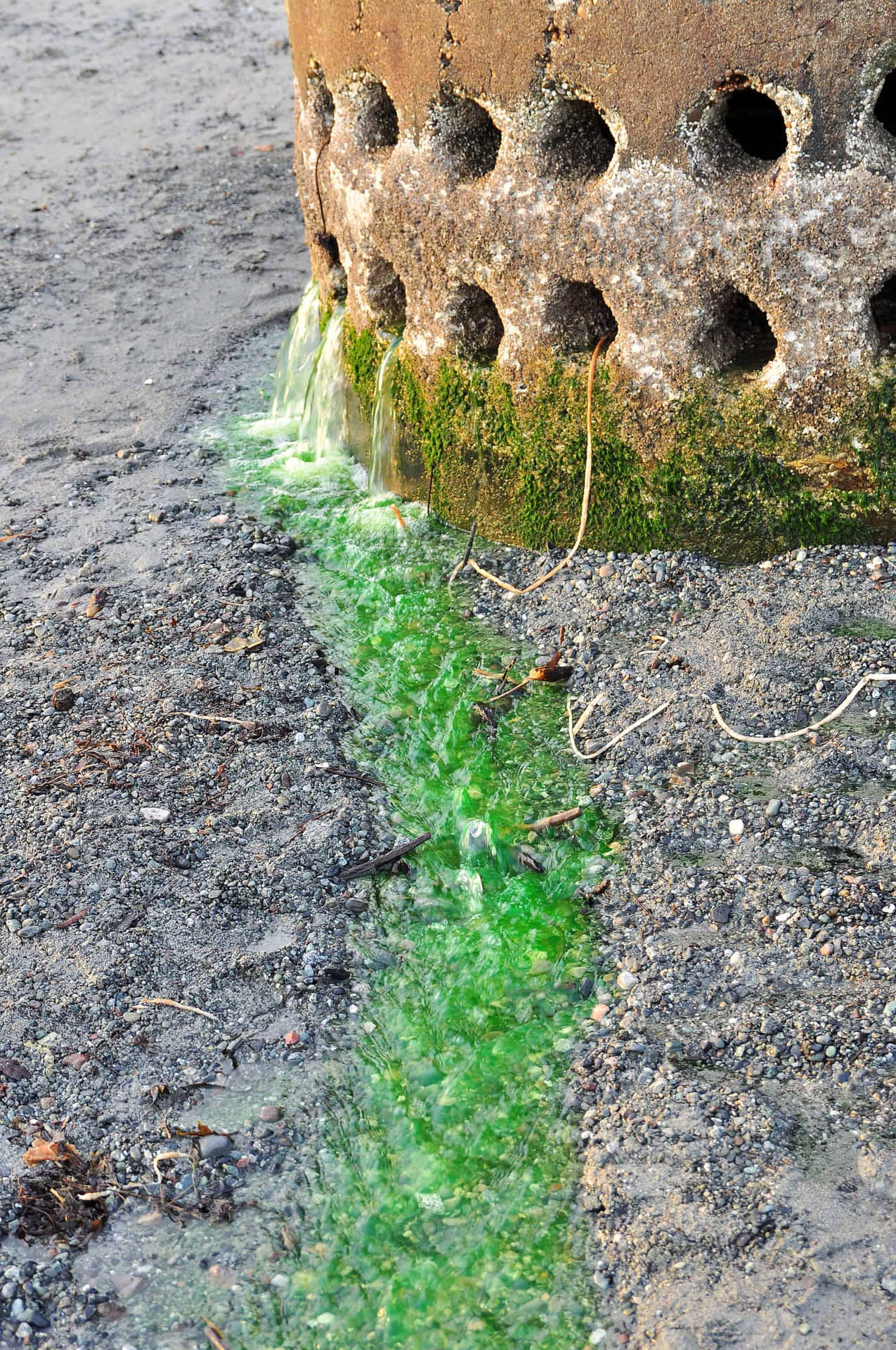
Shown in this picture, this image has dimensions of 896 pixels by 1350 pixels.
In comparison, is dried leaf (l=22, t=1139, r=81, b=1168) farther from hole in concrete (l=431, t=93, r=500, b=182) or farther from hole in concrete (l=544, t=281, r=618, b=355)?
hole in concrete (l=431, t=93, r=500, b=182)

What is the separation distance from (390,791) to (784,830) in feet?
4.30

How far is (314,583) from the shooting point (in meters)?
5.41

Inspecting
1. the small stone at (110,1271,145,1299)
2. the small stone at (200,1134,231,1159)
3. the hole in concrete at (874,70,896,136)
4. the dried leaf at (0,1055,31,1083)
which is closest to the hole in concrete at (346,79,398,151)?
the hole in concrete at (874,70,896,136)

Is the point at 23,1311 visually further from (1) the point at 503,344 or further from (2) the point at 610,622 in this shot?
(1) the point at 503,344

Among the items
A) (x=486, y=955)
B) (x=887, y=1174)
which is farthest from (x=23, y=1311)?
(x=887, y=1174)

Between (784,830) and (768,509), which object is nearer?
(784,830)

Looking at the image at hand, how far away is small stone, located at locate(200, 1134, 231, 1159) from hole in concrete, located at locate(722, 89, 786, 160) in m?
4.25

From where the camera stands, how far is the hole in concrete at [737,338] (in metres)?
4.49

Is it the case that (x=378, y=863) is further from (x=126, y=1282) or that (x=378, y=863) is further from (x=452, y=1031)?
(x=126, y=1282)

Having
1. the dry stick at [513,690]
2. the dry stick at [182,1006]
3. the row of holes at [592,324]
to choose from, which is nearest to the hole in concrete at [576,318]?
the row of holes at [592,324]

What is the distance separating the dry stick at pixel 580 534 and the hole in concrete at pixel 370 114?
4.44 feet

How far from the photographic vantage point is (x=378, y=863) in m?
3.88

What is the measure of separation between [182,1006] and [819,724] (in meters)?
2.18

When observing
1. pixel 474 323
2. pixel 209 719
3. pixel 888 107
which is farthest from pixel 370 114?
pixel 209 719
